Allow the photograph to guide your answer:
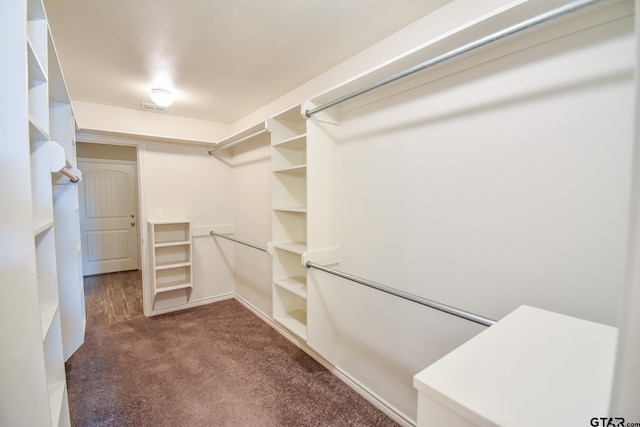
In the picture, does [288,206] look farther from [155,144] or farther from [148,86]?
[155,144]

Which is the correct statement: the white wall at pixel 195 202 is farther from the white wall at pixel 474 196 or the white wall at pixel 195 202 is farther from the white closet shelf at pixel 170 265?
the white wall at pixel 474 196

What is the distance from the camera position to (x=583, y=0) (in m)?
0.83

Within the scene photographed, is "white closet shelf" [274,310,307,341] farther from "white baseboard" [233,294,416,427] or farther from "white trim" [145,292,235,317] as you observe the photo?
"white trim" [145,292,235,317]

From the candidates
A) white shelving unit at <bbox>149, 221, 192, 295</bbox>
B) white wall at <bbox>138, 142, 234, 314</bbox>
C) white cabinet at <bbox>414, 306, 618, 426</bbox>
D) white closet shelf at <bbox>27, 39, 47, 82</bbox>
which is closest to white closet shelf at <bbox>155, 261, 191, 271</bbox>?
white shelving unit at <bbox>149, 221, 192, 295</bbox>

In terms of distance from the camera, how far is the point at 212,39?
1.78m

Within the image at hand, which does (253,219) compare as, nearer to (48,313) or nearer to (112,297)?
(48,313)

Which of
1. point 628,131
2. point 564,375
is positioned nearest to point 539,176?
point 628,131

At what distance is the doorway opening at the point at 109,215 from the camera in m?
4.97

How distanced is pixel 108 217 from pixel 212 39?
4.94 meters

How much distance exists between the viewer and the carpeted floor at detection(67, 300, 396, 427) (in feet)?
5.88

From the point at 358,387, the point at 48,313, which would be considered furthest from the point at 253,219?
the point at 48,313

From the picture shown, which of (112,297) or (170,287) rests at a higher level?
(170,287)

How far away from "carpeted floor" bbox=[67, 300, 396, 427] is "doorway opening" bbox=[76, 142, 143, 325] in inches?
93.7

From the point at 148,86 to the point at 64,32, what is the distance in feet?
2.72
